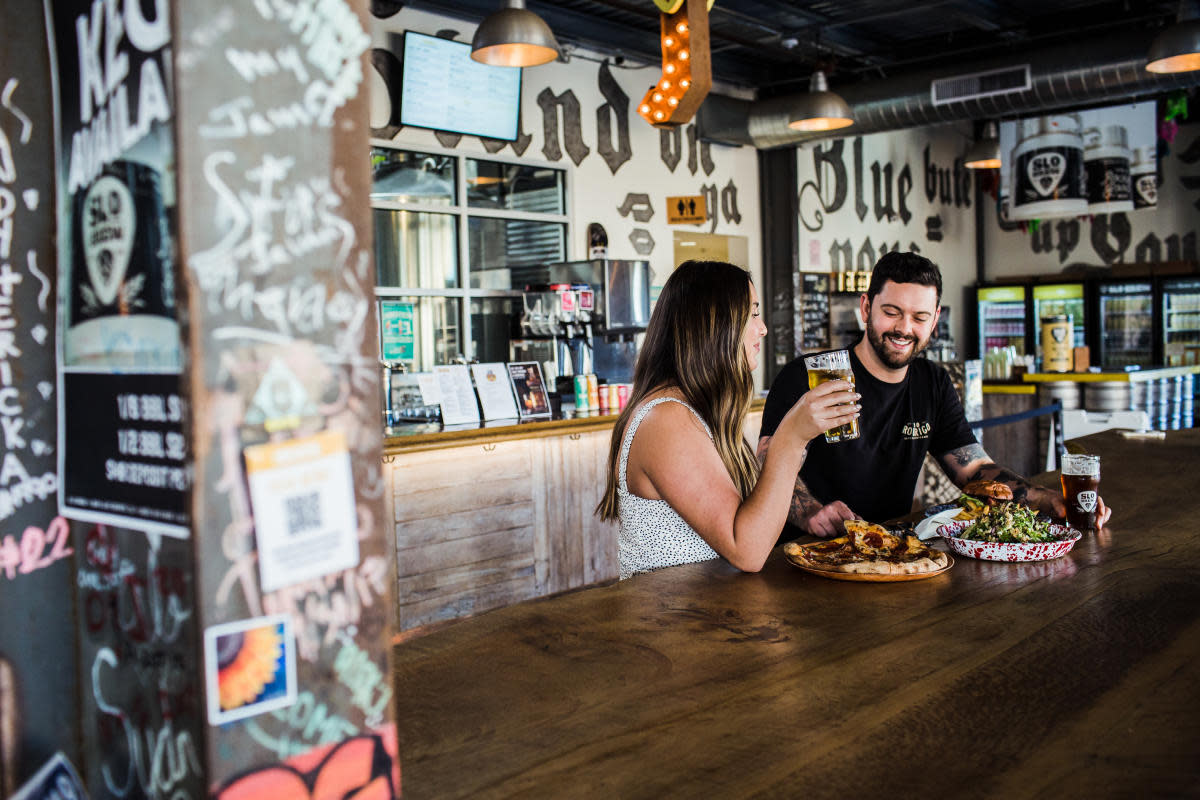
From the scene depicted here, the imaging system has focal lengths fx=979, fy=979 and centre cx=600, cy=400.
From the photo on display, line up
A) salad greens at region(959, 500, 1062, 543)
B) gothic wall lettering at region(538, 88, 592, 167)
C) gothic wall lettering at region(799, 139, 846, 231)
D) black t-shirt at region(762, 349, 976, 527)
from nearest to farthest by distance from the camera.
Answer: salad greens at region(959, 500, 1062, 543), black t-shirt at region(762, 349, 976, 527), gothic wall lettering at region(538, 88, 592, 167), gothic wall lettering at region(799, 139, 846, 231)

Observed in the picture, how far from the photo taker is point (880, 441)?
298 cm

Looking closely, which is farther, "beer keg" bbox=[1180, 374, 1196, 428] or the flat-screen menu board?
"beer keg" bbox=[1180, 374, 1196, 428]

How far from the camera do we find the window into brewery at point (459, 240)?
6.12 m

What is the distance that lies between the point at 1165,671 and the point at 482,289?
18.2 feet

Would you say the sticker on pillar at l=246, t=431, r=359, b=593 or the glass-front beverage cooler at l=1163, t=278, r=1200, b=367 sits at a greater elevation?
the glass-front beverage cooler at l=1163, t=278, r=1200, b=367

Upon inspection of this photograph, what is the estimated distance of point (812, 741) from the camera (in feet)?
3.78

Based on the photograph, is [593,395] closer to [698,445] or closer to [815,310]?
[698,445]

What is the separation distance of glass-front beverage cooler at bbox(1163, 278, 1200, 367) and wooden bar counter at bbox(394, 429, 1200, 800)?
31.7 feet

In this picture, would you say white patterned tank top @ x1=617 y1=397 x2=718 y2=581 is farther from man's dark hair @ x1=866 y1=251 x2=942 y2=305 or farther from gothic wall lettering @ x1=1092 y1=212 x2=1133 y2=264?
gothic wall lettering @ x1=1092 y1=212 x2=1133 y2=264

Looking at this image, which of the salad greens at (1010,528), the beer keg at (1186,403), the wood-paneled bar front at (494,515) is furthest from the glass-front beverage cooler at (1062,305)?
the salad greens at (1010,528)

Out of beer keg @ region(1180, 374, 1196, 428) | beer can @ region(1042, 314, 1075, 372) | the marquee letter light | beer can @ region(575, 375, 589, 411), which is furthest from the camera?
beer keg @ region(1180, 374, 1196, 428)

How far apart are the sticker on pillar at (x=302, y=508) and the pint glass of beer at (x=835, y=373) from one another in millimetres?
1286

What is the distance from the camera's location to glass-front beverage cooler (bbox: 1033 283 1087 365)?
10953 millimetres

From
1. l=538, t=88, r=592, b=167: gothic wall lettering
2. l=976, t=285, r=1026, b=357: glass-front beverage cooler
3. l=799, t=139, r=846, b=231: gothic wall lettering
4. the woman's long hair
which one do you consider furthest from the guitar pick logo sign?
l=976, t=285, r=1026, b=357: glass-front beverage cooler
